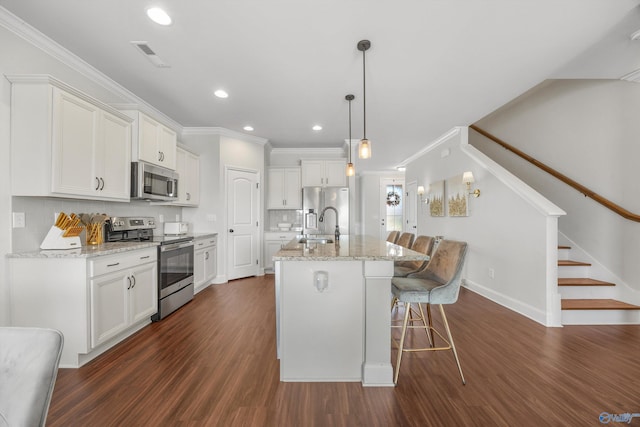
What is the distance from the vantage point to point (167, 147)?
3441 millimetres

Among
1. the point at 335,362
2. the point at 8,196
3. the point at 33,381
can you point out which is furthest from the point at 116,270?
the point at 335,362

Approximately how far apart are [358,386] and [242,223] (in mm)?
3565

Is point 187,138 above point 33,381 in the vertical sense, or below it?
above

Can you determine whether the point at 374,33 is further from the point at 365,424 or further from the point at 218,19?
the point at 365,424

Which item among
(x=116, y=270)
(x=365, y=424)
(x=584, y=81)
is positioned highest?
(x=584, y=81)

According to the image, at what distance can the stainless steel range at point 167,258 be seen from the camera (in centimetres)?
285

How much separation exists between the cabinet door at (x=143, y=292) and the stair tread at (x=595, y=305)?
432 centimetres

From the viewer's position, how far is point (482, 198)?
3.82 meters

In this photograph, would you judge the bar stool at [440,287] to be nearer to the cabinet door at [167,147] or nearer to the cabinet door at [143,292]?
the cabinet door at [143,292]

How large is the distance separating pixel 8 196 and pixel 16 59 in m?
1.09

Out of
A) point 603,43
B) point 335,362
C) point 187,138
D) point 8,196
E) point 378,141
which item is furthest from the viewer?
point 378,141

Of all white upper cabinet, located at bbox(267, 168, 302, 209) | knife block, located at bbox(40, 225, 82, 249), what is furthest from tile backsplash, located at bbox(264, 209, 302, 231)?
knife block, located at bbox(40, 225, 82, 249)

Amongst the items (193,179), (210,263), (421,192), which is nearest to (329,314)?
(210,263)

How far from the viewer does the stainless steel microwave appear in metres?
2.89
